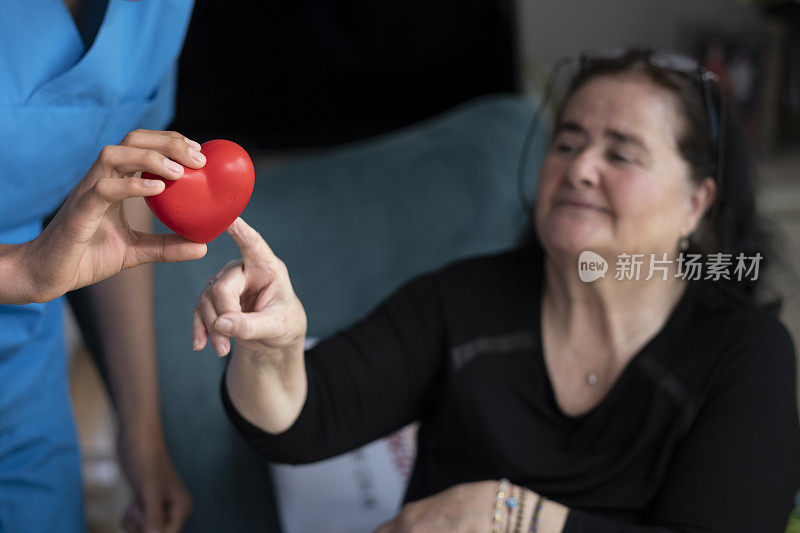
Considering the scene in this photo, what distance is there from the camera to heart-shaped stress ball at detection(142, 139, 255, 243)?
0.63m

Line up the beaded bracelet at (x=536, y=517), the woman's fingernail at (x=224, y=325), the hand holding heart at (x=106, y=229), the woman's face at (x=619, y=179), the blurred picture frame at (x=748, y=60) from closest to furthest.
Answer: the hand holding heart at (x=106, y=229)
the woman's fingernail at (x=224, y=325)
the beaded bracelet at (x=536, y=517)
the woman's face at (x=619, y=179)
the blurred picture frame at (x=748, y=60)

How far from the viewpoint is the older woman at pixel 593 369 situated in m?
0.90

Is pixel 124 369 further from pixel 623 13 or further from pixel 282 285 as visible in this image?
pixel 623 13

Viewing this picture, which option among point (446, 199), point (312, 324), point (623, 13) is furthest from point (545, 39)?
point (312, 324)

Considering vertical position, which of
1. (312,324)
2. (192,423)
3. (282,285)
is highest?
(282,285)

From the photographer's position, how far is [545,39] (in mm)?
2615

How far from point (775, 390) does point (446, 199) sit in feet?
2.62

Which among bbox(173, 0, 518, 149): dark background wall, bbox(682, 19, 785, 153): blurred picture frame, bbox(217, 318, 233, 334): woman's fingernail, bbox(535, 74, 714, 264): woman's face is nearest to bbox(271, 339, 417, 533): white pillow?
bbox(535, 74, 714, 264): woman's face

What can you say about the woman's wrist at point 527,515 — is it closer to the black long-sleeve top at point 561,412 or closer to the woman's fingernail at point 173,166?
the black long-sleeve top at point 561,412

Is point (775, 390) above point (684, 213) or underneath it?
underneath

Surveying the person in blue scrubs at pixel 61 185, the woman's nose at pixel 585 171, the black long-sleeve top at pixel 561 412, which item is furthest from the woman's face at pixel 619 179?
the person in blue scrubs at pixel 61 185

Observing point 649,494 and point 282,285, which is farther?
point 649,494

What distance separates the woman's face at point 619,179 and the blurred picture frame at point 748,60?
1363 millimetres

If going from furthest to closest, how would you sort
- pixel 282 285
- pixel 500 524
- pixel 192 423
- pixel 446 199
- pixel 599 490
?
pixel 446 199, pixel 192 423, pixel 599 490, pixel 500 524, pixel 282 285
